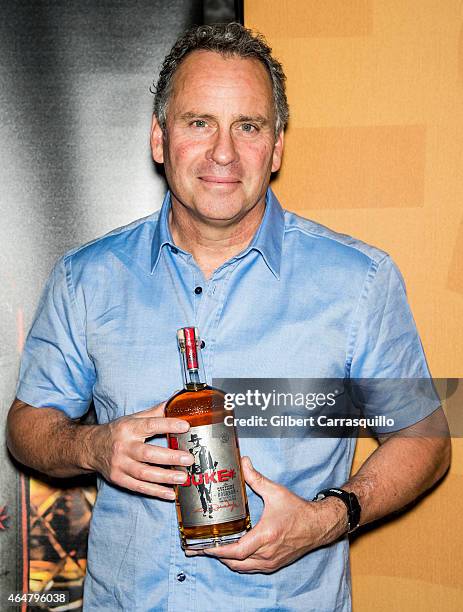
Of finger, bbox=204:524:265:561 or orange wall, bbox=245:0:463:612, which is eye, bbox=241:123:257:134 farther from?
finger, bbox=204:524:265:561

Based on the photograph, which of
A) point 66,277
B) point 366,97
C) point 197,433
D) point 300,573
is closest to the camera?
point 197,433

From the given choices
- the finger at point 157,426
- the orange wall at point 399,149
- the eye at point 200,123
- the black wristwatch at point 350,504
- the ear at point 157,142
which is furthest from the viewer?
the orange wall at point 399,149

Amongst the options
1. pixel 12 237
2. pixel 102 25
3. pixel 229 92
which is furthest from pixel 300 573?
pixel 102 25

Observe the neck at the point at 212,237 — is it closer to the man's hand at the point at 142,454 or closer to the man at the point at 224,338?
the man at the point at 224,338

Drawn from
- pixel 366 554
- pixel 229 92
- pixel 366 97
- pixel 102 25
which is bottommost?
pixel 366 554

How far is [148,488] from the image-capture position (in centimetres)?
117

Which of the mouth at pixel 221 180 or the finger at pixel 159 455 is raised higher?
the mouth at pixel 221 180

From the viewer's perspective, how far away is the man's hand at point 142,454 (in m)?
1.09

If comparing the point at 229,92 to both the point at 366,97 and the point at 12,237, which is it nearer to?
the point at 366,97

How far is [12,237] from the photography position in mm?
1812

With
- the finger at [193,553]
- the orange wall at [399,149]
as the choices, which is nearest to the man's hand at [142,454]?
the finger at [193,553]

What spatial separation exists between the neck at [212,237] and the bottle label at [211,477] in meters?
0.43

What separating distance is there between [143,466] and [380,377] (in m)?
0.50

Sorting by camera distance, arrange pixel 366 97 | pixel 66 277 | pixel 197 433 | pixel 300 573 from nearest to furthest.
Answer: pixel 197 433 → pixel 300 573 → pixel 66 277 → pixel 366 97
